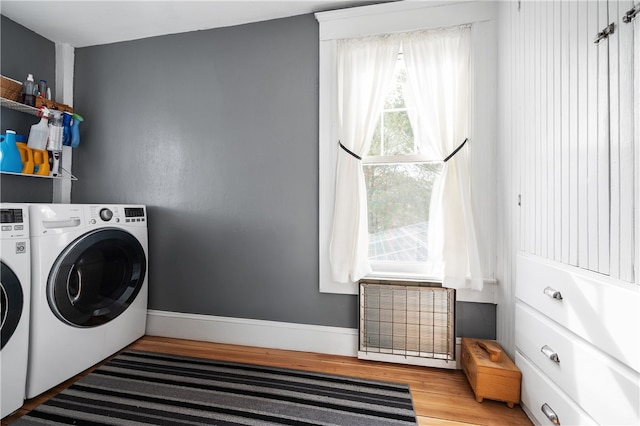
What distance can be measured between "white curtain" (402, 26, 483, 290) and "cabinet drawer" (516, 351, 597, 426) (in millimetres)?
488

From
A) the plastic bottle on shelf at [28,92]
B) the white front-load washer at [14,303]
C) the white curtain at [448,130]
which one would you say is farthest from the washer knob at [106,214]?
the white curtain at [448,130]

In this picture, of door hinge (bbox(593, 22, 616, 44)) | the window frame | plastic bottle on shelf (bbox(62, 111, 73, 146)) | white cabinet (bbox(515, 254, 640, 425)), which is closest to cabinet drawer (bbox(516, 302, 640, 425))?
white cabinet (bbox(515, 254, 640, 425))

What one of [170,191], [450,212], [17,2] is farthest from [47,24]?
[450,212]

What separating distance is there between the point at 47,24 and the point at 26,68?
372mm

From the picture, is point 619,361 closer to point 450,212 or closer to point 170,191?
point 450,212

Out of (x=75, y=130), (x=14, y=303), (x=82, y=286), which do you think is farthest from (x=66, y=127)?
(x=14, y=303)

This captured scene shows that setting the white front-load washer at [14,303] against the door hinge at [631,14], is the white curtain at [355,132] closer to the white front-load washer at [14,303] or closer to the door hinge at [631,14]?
the door hinge at [631,14]

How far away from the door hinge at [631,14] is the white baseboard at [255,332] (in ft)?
6.12

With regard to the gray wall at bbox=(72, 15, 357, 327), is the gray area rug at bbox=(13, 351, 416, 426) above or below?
below

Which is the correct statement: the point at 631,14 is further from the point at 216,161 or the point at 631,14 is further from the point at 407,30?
the point at 216,161

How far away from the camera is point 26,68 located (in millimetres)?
2230

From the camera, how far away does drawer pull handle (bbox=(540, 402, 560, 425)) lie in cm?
111

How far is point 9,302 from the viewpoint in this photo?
1334 mm

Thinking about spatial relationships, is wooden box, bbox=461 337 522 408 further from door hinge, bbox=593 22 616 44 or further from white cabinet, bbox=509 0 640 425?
door hinge, bbox=593 22 616 44
